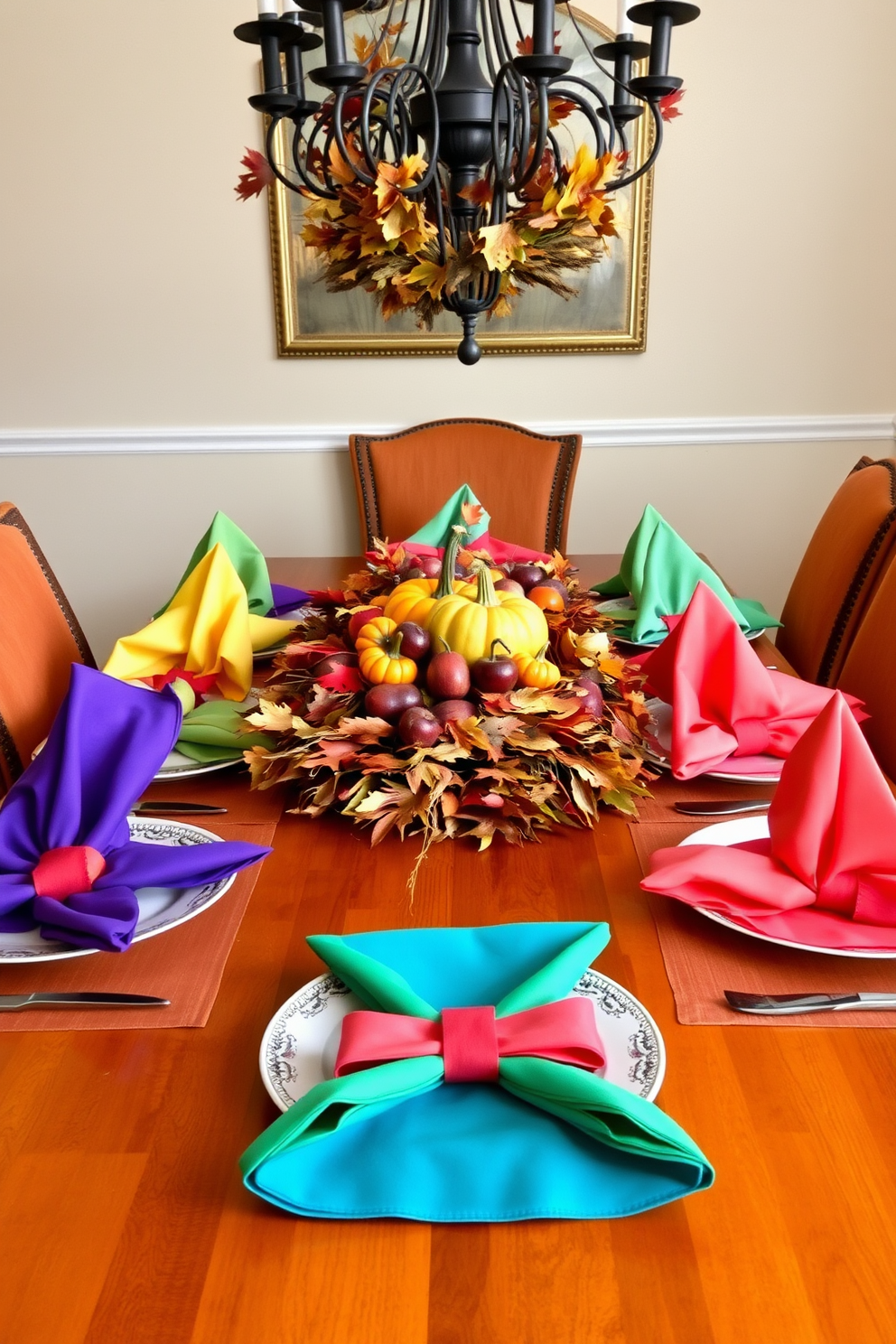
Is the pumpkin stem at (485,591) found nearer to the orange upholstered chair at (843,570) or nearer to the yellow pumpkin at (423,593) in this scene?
the yellow pumpkin at (423,593)

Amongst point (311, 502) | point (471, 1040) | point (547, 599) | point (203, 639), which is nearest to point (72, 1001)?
point (471, 1040)

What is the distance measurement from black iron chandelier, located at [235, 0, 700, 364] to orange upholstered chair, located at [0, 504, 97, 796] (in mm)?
738

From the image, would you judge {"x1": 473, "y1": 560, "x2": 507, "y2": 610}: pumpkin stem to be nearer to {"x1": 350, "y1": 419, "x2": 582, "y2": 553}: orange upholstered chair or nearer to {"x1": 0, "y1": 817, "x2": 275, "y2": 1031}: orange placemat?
{"x1": 0, "y1": 817, "x2": 275, "y2": 1031}: orange placemat

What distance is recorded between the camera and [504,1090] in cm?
75

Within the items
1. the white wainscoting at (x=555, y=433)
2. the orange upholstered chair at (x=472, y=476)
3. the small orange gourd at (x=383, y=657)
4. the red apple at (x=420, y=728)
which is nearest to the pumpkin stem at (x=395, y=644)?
the small orange gourd at (x=383, y=657)

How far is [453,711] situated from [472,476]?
1509 mm

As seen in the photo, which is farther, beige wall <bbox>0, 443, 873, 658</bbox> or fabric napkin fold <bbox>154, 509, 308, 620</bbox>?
beige wall <bbox>0, 443, 873, 658</bbox>

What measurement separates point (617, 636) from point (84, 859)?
0.97 metres

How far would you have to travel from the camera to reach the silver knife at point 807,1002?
822 mm

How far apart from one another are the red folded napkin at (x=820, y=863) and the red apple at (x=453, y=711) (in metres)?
0.29

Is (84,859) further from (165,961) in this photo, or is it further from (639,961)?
(639,961)

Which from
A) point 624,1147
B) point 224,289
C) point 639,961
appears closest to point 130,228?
point 224,289

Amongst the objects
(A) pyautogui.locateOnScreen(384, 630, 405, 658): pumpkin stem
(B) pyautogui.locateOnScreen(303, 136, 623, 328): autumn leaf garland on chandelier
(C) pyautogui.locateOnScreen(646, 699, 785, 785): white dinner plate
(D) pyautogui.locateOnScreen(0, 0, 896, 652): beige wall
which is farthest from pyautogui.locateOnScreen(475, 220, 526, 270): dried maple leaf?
(D) pyautogui.locateOnScreen(0, 0, 896, 652): beige wall

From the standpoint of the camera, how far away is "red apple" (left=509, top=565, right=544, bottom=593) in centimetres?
157
